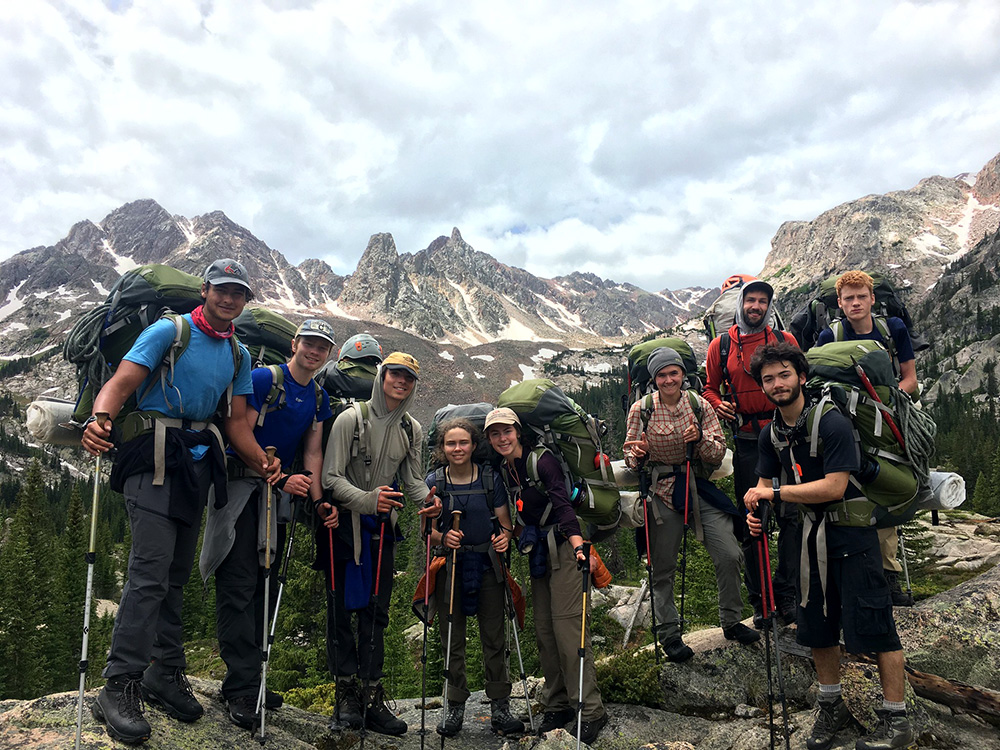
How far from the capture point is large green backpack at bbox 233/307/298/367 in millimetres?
6523

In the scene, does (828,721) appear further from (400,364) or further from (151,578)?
(151,578)

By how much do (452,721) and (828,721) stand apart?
147 inches

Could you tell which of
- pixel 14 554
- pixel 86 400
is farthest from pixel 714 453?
pixel 14 554

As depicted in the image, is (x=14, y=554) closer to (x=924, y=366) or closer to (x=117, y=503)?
(x=117, y=503)

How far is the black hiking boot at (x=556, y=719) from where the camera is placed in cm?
602

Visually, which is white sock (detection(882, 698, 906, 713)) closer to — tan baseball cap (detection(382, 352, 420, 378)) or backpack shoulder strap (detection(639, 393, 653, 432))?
backpack shoulder strap (detection(639, 393, 653, 432))

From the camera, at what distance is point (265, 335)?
21.7ft

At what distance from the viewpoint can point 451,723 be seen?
6.26m

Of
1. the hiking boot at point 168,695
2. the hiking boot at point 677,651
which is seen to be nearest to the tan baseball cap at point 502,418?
Answer: the hiking boot at point 677,651

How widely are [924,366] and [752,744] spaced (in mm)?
160771

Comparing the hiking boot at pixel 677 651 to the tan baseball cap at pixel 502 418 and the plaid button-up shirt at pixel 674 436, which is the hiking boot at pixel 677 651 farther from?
the tan baseball cap at pixel 502 418

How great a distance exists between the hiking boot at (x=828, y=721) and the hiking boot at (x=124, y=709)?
17.5 ft

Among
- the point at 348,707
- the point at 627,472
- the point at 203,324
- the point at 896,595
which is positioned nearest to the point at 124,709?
the point at 348,707

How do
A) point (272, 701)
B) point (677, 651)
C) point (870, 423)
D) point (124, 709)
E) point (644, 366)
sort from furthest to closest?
1. point (644, 366)
2. point (677, 651)
3. point (272, 701)
4. point (870, 423)
5. point (124, 709)
